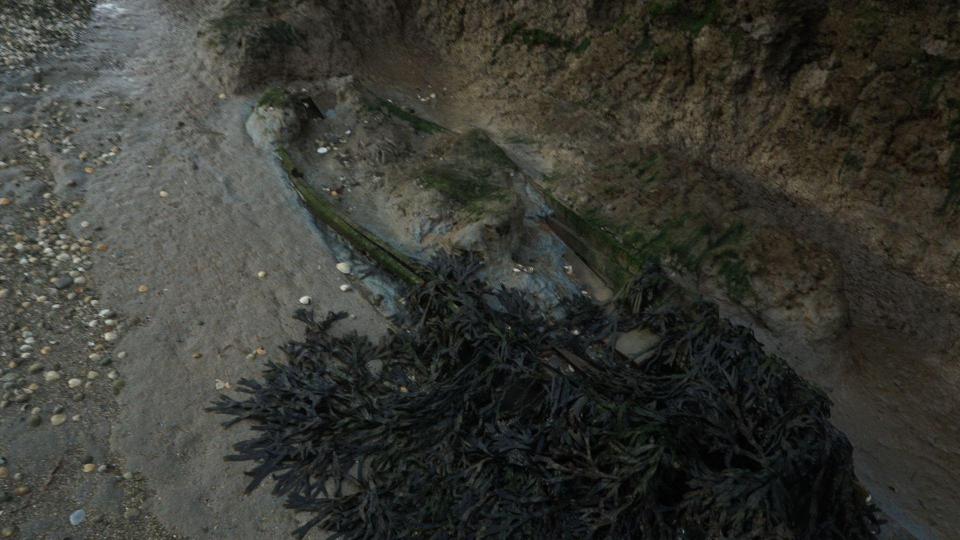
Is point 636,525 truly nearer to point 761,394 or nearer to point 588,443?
point 588,443

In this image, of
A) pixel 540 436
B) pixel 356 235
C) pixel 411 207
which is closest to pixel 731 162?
pixel 411 207

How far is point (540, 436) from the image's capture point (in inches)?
141

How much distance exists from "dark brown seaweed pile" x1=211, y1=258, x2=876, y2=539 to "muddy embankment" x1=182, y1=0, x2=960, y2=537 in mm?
722

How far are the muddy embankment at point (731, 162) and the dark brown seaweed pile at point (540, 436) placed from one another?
0.72 metres

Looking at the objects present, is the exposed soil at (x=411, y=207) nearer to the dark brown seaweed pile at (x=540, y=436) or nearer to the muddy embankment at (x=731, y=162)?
the muddy embankment at (x=731, y=162)

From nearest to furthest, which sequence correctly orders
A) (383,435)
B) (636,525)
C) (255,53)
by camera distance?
1. (636,525)
2. (383,435)
3. (255,53)

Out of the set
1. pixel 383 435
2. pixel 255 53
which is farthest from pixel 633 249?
pixel 255 53

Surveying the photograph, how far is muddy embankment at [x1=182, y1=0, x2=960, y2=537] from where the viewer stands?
4500 millimetres

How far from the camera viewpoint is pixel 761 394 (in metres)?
3.77

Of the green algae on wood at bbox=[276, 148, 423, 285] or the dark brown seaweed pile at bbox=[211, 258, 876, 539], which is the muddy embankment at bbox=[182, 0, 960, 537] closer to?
the green algae on wood at bbox=[276, 148, 423, 285]

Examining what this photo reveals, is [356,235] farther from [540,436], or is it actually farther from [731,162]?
[731,162]

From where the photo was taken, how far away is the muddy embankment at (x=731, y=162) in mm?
4500

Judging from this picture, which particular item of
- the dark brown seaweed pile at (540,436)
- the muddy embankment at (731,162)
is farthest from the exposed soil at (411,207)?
the dark brown seaweed pile at (540,436)

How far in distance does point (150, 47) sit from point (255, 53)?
0.93 metres
